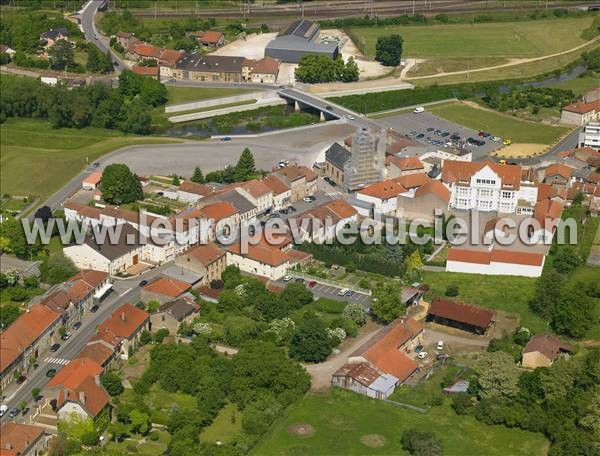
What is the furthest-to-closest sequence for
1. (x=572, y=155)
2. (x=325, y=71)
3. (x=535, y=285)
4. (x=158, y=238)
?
1. (x=325, y=71)
2. (x=572, y=155)
3. (x=158, y=238)
4. (x=535, y=285)

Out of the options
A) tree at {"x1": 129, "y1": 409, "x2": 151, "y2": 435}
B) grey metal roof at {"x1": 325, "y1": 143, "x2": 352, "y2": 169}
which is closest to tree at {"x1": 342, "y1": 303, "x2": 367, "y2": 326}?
tree at {"x1": 129, "y1": 409, "x2": 151, "y2": 435}

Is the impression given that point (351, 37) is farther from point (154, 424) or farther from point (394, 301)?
point (154, 424)

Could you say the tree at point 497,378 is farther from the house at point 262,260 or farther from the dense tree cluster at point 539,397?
the house at point 262,260

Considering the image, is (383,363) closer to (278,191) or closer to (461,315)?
(461,315)

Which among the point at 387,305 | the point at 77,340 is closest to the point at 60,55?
the point at 77,340

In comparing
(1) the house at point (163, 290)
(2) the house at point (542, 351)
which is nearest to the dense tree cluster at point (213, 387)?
(1) the house at point (163, 290)

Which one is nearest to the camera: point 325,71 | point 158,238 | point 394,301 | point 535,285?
point 394,301

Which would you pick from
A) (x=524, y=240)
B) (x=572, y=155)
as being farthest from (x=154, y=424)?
(x=572, y=155)
